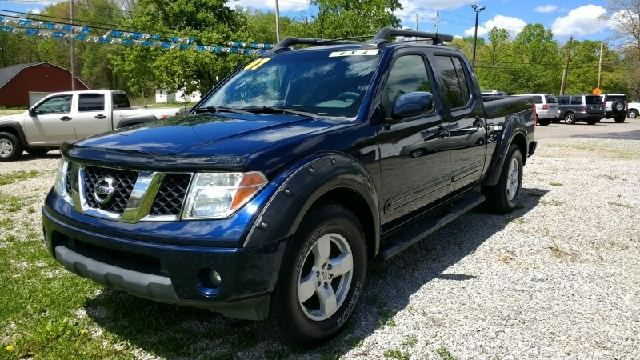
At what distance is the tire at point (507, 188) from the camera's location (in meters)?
5.79

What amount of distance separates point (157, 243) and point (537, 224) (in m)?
4.58

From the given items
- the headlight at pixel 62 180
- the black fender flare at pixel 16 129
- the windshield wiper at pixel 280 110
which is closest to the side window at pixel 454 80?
the windshield wiper at pixel 280 110

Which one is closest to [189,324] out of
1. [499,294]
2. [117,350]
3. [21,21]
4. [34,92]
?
[117,350]

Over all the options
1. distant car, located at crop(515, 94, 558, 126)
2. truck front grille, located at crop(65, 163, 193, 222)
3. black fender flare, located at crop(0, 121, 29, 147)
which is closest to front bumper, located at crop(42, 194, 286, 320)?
truck front grille, located at crop(65, 163, 193, 222)

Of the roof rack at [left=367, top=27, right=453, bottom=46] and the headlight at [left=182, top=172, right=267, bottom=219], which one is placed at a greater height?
the roof rack at [left=367, top=27, right=453, bottom=46]

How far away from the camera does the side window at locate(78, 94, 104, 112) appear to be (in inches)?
496

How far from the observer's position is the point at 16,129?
1221 cm

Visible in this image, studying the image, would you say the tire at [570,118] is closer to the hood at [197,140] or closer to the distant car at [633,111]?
the distant car at [633,111]

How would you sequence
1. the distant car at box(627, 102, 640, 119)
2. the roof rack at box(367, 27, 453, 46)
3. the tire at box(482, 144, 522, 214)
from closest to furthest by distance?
1. the roof rack at box(367, 27, 453, 46)
2. the tire at box(482, 144, 522, 214)
3. the distant car at box(627, 102, 640, 119)

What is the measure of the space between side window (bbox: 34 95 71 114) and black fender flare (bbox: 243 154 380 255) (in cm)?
1147

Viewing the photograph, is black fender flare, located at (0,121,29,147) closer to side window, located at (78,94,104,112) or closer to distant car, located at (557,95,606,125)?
side window, located at (78,94,104,112)

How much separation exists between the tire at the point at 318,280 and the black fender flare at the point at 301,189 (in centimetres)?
11

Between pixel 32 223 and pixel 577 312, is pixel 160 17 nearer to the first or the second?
pixel 32 223

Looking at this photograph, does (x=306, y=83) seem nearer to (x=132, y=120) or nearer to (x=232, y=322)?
→ (x=232, y=322)
